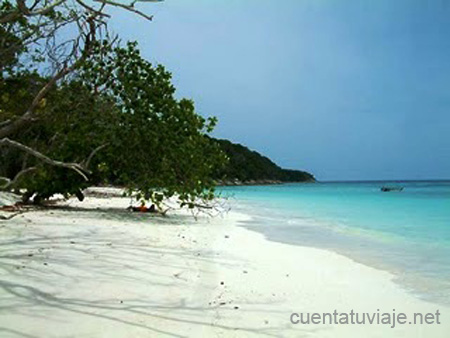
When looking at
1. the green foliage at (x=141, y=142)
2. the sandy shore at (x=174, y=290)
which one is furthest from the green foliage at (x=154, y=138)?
the sandy shore at (x=174, y=290)

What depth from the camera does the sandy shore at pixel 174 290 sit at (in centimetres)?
328

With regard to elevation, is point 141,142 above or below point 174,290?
above

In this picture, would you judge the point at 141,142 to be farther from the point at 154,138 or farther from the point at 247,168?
the point at 247,168

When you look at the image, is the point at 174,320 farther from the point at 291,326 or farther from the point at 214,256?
the point at 214,256

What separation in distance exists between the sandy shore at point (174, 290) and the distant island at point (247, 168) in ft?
182

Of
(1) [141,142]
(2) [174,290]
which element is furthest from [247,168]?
(2) [174,290]

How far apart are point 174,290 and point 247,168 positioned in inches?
3533

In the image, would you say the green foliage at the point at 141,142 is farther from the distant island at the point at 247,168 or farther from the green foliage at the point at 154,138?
the distant island at the point at 247,168

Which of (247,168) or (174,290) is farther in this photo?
(247,168)

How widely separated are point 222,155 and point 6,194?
7082 millimetres

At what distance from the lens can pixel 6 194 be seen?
48.0 feet

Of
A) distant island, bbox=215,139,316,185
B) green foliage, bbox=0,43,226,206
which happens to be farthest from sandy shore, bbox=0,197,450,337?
distant island, bbox=215,139,316,185

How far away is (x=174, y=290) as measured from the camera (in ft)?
14.0

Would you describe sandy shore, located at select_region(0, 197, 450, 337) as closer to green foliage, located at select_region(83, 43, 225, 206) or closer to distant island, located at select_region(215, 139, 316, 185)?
green foliage, located at select_region(83, 43, 225, 206)
